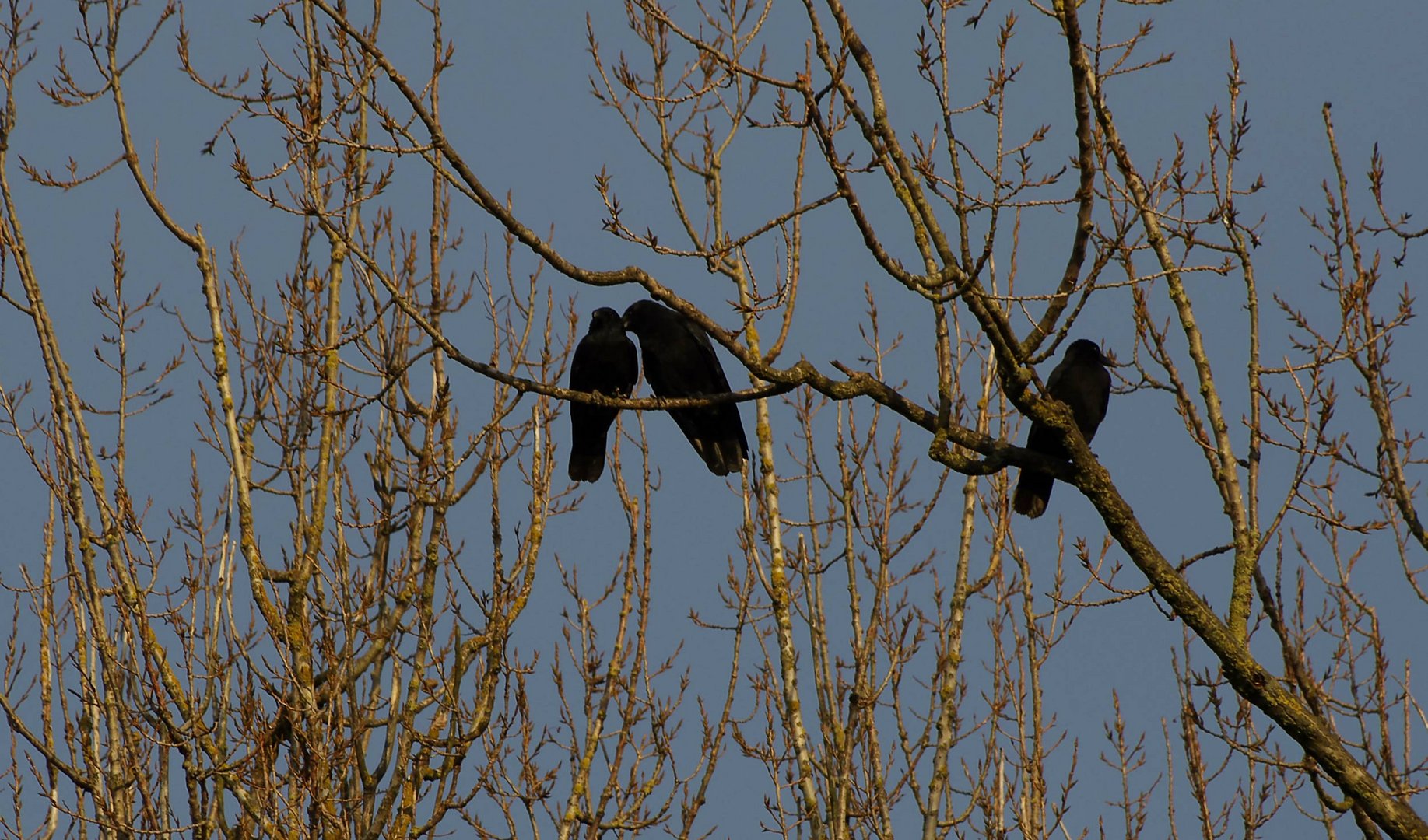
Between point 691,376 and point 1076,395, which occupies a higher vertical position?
point 691,376

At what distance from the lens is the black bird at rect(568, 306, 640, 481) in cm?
698

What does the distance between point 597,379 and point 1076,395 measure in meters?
2.28

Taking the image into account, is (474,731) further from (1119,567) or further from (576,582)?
(1119,567)

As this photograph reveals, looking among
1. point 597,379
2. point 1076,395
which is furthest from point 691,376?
point 1076,395

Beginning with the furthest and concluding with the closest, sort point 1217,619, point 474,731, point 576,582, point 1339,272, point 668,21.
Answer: point 576,582, point 474,731, point 1339,272, point 1217,619, point 668,21

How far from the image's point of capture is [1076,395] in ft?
20.0

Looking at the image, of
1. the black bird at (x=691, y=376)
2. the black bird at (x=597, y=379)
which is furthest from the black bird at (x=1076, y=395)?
the black bird at (x=597, y=379)

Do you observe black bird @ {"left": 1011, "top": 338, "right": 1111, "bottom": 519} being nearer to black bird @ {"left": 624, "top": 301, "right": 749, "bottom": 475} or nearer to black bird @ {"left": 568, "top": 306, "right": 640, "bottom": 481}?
black bird @ {"left": 624, "top": 301, "right": 749, "bottom": 475}

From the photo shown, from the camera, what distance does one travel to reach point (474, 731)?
202 inches

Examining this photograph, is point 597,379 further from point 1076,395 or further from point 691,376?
point 1076,395

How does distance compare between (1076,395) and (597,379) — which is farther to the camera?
(597,379)

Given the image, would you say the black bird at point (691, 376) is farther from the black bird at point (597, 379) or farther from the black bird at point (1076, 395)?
the black bird at point (1076, 395)

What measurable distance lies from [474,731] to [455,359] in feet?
5.15

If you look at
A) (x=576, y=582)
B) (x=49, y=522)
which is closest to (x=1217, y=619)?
(x=576, y=582)
